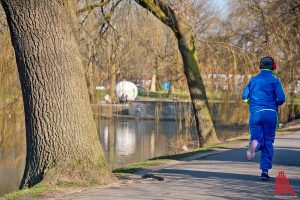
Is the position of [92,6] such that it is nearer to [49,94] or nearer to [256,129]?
[49,94]

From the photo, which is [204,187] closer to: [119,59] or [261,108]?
[261,108]

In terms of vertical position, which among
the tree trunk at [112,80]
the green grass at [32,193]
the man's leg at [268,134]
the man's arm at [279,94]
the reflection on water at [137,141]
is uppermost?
the tree trunk at [112,80]

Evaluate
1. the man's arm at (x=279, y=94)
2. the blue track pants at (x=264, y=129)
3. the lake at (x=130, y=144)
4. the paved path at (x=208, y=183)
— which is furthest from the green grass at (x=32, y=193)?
the lake at (x=130, y=144)

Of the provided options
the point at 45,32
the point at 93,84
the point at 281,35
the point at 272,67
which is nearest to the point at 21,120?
the point at 93,84

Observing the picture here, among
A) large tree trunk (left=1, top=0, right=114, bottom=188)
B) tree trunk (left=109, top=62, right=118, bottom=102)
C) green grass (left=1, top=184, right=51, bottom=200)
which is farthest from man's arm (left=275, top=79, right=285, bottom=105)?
tree trunk (left=109, top=62, right=118, bottom=102)

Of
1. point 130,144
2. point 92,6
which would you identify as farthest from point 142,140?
point 92,6

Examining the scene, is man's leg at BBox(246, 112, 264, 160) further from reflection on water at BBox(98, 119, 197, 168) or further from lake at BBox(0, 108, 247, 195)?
reflection on water at BBox(98, 119, 197, 168)

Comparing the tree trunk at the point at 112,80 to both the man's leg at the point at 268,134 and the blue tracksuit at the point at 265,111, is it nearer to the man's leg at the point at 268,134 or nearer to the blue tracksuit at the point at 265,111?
the blue tracksuit at the point at 265,111

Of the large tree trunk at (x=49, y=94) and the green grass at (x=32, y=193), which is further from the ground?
the large tree trunk at (x=49, y=94)

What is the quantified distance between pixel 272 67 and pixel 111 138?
36.7 feet

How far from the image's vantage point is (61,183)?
8617 millimetres

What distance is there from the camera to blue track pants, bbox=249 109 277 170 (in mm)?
8703

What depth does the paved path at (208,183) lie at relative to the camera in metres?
7.65

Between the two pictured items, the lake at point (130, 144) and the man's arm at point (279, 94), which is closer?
the man's arm at point (279, 94)
